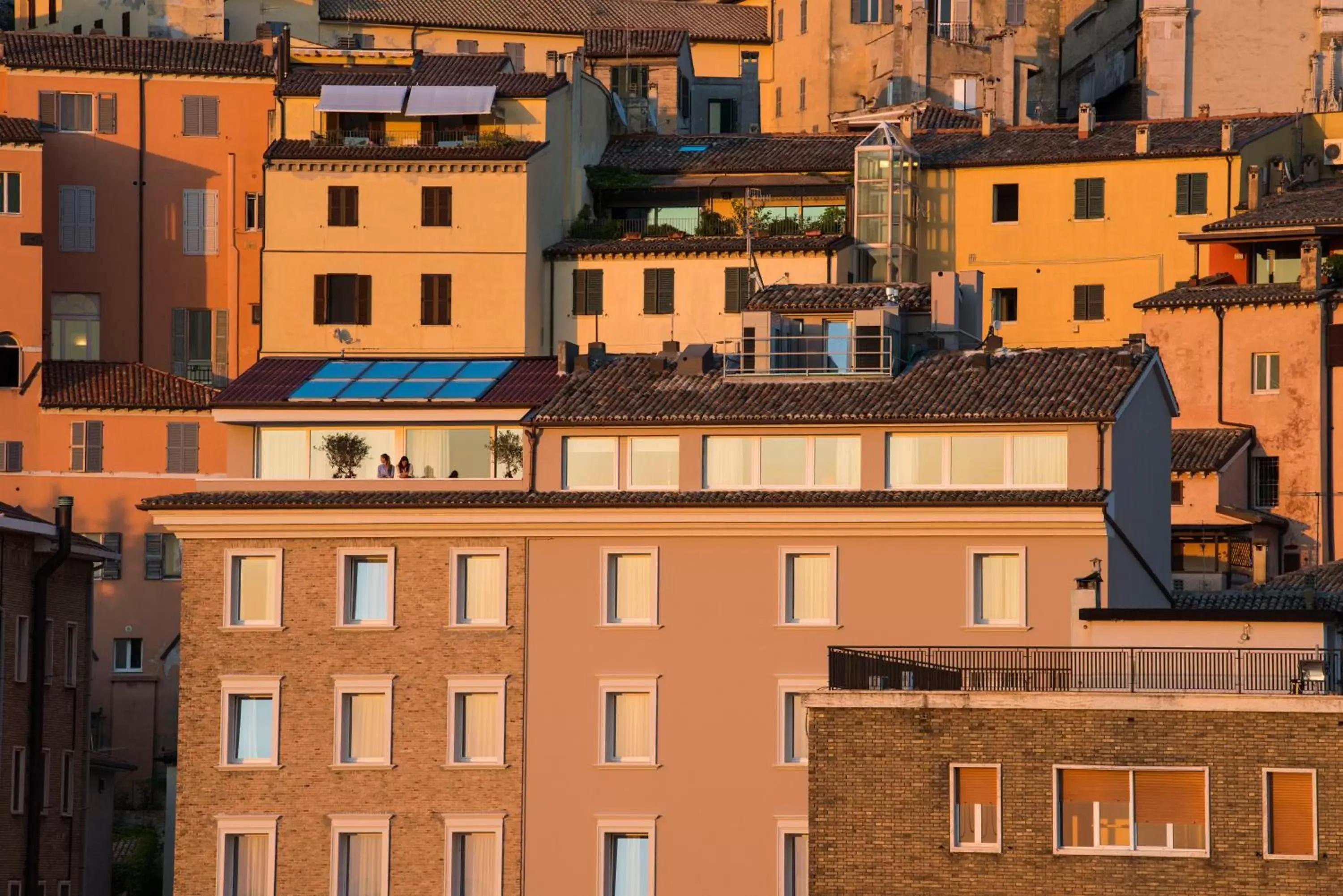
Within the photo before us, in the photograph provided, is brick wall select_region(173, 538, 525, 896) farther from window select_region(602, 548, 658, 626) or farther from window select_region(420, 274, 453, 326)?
window select_region(420, 274, 453, 326)

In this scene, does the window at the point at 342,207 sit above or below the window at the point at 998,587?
above

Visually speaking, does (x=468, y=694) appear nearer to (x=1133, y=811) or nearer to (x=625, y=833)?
(x=625, y=833)

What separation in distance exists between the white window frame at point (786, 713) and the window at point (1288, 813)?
13.7m

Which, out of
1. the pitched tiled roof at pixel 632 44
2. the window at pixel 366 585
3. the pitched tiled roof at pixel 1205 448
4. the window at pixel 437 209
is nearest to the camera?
the window at pixel 366 585

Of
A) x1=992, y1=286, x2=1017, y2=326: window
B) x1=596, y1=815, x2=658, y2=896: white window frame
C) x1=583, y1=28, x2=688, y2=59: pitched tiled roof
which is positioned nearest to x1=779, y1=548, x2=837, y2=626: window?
x1=596, y1=815, x2=658, y2=896: white window frame

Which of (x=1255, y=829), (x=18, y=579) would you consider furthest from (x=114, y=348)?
(x=1255, y=829)

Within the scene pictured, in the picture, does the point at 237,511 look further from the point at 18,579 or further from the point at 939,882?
the point at 939,882

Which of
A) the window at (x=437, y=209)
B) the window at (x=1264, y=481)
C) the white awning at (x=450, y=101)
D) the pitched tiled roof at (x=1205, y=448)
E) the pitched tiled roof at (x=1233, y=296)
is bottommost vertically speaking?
the window at (x=1264, y=481)

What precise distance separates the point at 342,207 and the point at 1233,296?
82.6 ft

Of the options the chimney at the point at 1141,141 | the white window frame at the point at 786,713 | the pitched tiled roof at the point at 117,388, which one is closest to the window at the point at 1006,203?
the chimney at the point at 1141,141

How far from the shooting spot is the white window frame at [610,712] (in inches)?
2349

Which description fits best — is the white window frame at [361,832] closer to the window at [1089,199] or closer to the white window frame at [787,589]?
the white window frame at [787,589]

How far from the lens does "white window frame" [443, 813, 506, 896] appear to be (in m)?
59.6

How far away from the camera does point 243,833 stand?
60.7 meters
